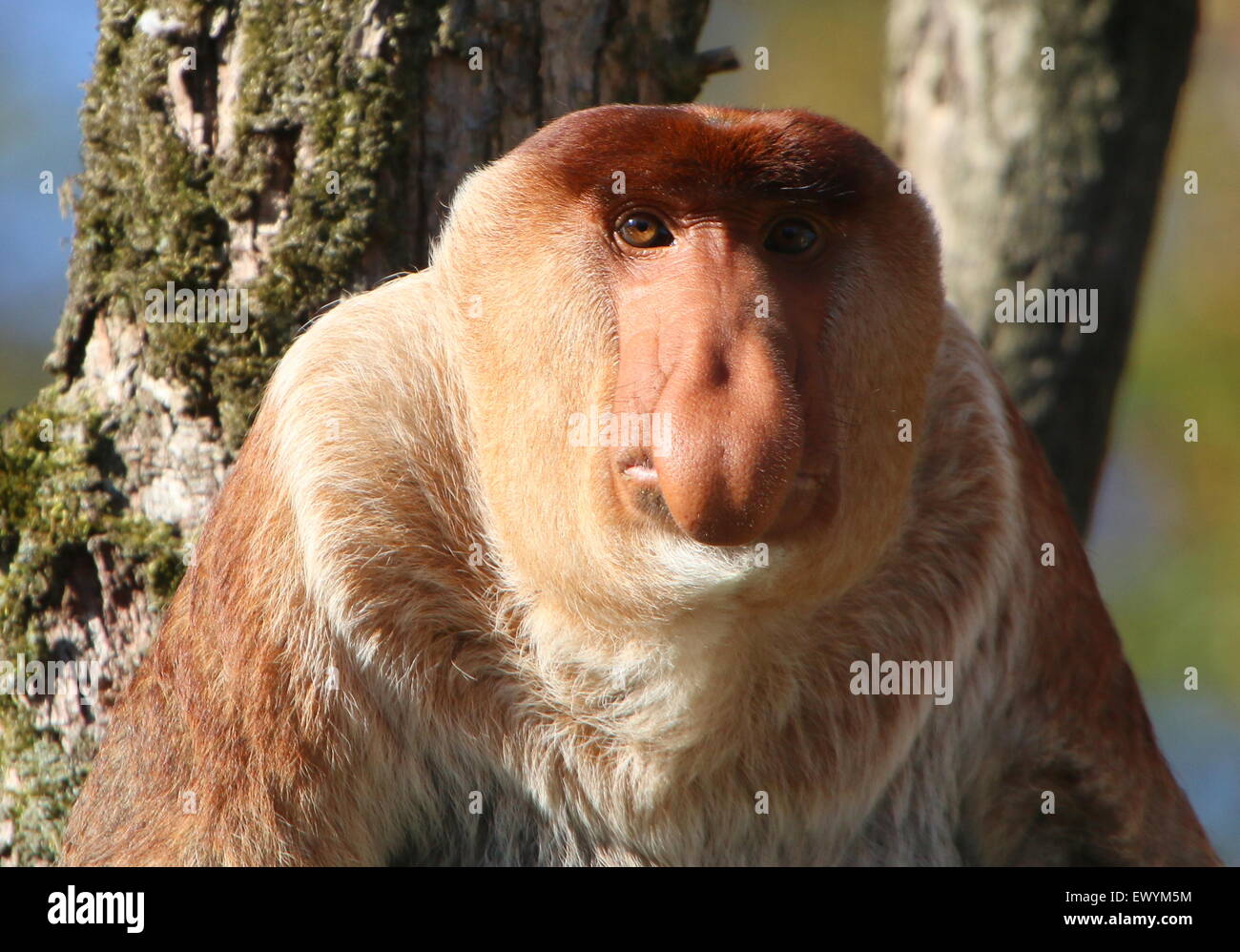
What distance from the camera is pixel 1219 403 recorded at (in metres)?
10.8

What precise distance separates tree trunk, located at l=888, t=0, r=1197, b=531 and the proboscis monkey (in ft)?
6.77

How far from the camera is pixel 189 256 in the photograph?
4.16 meters

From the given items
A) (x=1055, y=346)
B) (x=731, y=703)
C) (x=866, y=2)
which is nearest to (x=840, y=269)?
(x=731, y=703)

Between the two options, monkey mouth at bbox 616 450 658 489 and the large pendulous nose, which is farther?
monkey mouth at bbox 616 450 658 489

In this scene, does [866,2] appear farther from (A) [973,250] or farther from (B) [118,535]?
(B) [118,535]

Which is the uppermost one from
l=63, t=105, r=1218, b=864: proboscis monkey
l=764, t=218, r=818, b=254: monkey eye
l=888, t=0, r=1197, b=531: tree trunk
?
l=888, t=0, r=1197, b=531: tree trunk

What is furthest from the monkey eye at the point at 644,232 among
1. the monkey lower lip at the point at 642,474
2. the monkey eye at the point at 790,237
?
the monkey lower lip at the point at 642,474

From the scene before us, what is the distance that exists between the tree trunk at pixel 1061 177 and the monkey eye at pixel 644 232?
124 inches

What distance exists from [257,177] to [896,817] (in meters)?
2.58

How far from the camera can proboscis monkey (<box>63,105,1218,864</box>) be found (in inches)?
119

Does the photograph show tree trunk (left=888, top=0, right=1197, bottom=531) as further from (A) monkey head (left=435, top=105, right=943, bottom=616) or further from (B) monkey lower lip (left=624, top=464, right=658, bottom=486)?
(B) monkey lower lip (left=624, top=464, right=658, bottom=486)

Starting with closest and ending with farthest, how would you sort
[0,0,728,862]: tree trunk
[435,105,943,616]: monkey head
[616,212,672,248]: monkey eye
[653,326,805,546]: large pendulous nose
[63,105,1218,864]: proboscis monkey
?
[653,326,805,546]: large pendulous nose < [435,105,943,616]: monkey head < [63,105,1218,864]: proboscis monkey < [616,212,672,248]: monkey eye < [0,0,728,862]: tree trunk

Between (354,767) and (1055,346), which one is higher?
(1055,346)

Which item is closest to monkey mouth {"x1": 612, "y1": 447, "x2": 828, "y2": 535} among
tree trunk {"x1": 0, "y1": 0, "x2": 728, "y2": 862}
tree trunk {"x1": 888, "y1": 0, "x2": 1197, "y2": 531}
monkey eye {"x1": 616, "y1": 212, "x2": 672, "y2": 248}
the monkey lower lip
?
the monkey lower lip
